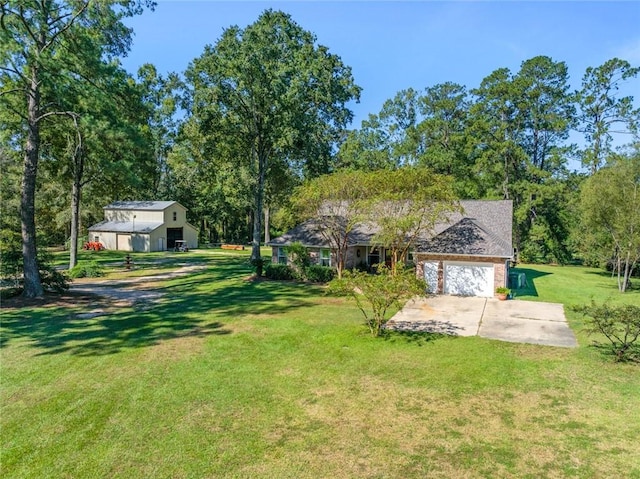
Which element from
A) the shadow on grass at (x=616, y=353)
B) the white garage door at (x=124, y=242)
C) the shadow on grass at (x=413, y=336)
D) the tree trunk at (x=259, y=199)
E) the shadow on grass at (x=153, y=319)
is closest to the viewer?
the shadow on grass at (x=616, y=353)

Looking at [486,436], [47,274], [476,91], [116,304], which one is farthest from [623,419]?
[476,91]

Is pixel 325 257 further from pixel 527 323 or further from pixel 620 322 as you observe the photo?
pixel 620 322

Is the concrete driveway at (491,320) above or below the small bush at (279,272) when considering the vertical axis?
below

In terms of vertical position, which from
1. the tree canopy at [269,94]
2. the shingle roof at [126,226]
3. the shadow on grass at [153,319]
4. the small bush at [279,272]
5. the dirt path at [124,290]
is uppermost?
the tree canopy at [269,94]

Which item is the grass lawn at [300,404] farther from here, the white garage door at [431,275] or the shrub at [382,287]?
the white garage door at [431,275]

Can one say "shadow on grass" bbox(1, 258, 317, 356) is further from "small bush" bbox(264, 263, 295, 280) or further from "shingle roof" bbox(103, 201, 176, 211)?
"shingle roof" bbox(103, 201, 176, 211)

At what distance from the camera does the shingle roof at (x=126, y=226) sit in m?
44.1

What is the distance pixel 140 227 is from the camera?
44.8 m

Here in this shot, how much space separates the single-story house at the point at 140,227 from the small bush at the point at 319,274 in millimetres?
26073

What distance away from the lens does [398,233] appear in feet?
71.6

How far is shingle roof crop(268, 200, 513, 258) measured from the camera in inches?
830

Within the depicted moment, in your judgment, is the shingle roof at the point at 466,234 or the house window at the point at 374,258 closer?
the shingle roof at the point at 466,234

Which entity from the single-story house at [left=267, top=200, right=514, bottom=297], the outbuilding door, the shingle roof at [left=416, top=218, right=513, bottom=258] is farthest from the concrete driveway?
the outbuilding door

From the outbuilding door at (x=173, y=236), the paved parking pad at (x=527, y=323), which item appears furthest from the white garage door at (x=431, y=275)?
the outbuilding door at (x=173, y=236)
